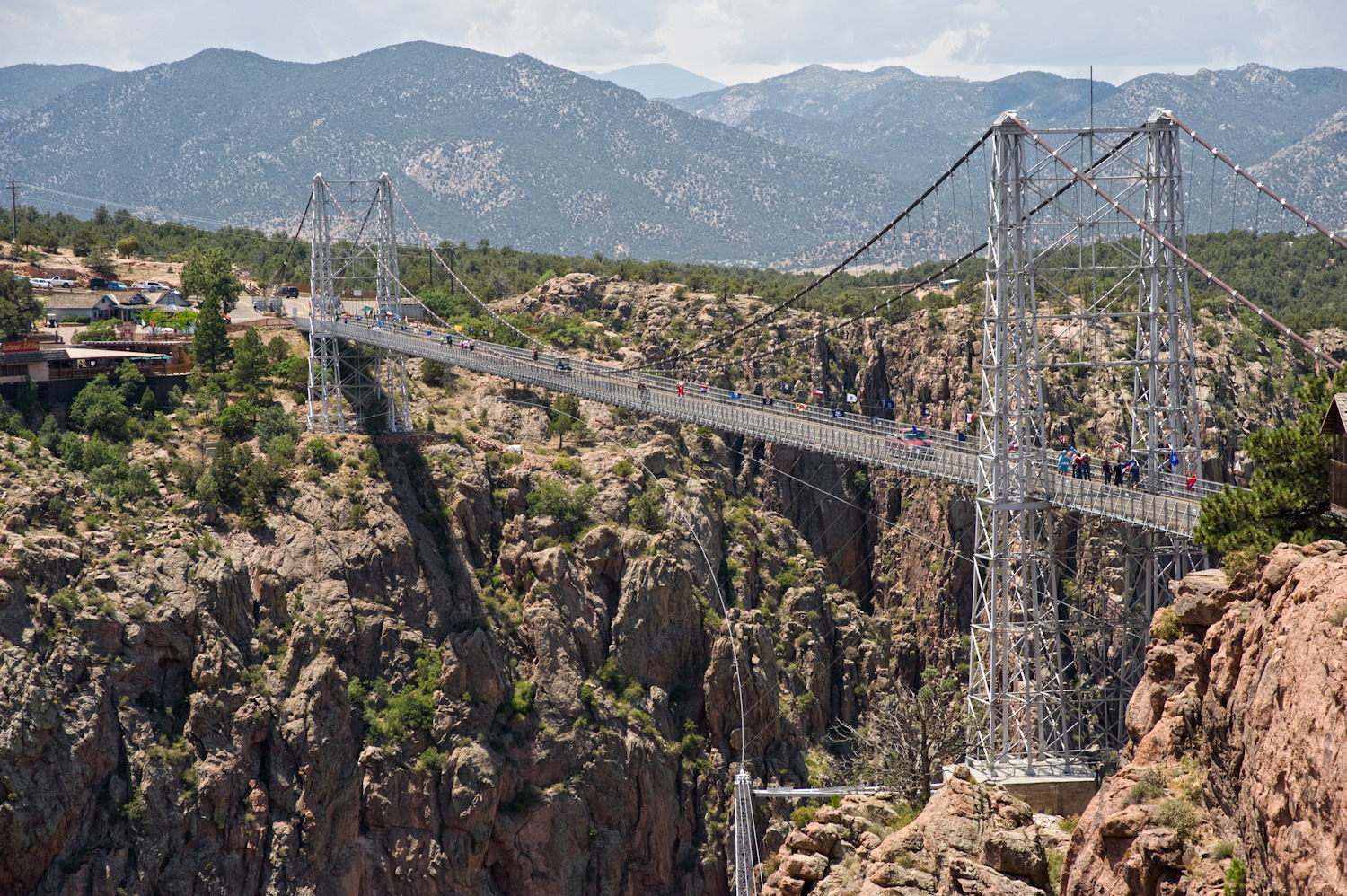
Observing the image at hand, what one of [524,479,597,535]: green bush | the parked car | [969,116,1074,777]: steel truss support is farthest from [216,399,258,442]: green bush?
[969,116,1074,777]: steel truss support

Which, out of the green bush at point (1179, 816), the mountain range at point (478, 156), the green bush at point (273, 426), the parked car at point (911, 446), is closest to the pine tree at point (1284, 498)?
the green bush at point (1179, 816)

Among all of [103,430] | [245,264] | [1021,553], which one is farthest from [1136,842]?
[245,264]

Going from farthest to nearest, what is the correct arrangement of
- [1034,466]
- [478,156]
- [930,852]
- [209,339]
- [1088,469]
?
[478,156] → [209,339] → [1088,469] → [1034,466] → [930,852]

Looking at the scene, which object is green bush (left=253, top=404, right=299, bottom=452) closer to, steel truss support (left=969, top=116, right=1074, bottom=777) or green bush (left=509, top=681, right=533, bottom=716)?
green bush (left=509, top=681, right=533, bottom=716)

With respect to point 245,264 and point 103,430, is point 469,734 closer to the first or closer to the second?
point 103,430

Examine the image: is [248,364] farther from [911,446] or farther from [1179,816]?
[1179,816]

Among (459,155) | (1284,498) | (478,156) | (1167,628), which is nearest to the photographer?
(1167,628)

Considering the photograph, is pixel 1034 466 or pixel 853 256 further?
pixel 853 256

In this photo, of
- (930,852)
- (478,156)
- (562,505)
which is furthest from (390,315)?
(478,156)
